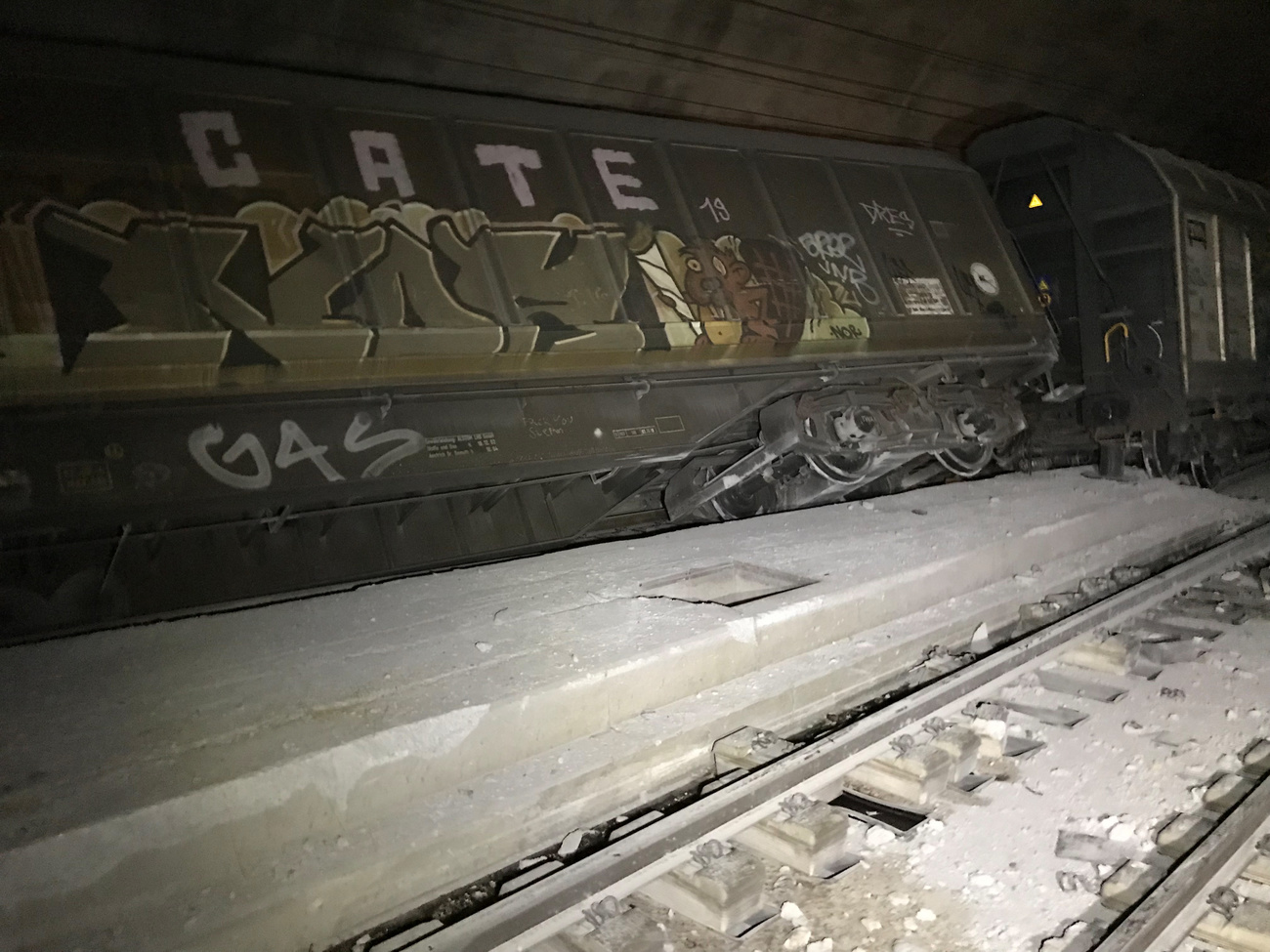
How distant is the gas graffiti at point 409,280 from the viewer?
3773 mm

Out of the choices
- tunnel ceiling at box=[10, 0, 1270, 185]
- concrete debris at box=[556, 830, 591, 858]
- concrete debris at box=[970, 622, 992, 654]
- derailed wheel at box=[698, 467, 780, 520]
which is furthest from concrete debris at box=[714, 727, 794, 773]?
tunnel ceiling at box=[10, 0, 1270, 185]

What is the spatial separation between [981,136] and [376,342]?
7.78 meters

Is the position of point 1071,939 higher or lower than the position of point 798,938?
lower

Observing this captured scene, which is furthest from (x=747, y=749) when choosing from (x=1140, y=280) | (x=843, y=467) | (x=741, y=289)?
(x=1140, y=280)

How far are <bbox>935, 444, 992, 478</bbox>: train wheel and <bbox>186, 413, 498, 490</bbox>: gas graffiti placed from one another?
441cm

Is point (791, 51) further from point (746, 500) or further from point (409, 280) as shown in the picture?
point (409, 280)

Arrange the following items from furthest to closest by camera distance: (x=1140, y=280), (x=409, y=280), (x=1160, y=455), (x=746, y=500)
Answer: (x=1160, y=455), (x=1140, y=280), (x=746, y=500), (x=409, y=280)

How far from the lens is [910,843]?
2.69 meters

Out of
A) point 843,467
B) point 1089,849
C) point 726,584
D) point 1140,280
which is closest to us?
point 1089,849

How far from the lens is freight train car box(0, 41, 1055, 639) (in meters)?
3.73

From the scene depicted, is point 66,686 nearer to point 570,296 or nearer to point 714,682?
point 714,682

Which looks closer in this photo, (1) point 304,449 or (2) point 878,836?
(2) point 878,836

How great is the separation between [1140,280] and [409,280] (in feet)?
25.7

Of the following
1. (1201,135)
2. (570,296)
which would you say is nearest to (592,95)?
(570,296)
